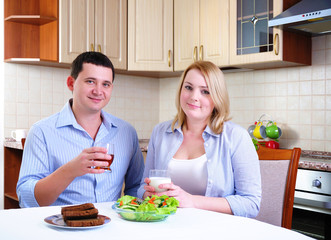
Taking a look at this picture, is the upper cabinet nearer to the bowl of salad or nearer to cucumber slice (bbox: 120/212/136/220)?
the bowl of salad

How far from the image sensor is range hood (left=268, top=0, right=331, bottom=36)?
8.68 ft

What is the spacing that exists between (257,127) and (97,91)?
5.82 ft

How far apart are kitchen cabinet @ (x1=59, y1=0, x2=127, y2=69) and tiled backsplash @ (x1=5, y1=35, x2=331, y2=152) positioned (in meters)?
0.41

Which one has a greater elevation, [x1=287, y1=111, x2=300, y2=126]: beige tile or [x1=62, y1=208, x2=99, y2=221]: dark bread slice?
[x1=287, y1=111, x2=300, y2=126]: beige tile

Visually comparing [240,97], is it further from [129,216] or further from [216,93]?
[129,216]

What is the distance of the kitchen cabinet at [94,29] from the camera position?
355 centimetres

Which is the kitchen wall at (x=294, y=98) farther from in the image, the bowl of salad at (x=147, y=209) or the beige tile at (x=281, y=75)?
the bowl of salad at (x=147, y=209)

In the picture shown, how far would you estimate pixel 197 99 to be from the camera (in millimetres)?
1811

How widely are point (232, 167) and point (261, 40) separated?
166 centimetres

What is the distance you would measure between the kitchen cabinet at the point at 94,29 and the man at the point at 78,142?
1747 millimetres

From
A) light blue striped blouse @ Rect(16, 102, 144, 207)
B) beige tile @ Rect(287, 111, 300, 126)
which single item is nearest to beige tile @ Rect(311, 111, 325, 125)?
beige tile @ Rect(287, 111, 300, 126)

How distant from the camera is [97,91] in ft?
5.87

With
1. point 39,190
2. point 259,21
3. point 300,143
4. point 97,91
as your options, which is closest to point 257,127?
point 300,143

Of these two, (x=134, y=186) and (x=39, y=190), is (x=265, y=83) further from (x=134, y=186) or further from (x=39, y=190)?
(x=39, y=190)
